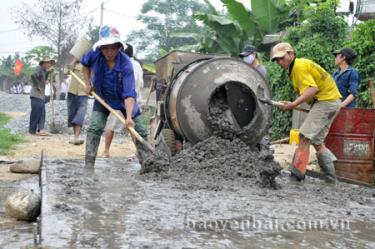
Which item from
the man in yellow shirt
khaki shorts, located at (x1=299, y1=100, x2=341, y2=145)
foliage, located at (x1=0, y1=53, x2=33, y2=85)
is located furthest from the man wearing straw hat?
foliage, located at (x1=0, y1=53, x2=33, y2=85)

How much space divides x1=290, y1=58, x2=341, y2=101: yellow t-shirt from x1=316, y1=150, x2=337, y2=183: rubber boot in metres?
0.61

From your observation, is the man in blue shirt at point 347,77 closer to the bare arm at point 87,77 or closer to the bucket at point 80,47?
the bare arm at point 87,77

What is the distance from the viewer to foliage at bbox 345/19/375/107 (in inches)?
325

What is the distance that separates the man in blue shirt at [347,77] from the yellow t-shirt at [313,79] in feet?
1.89

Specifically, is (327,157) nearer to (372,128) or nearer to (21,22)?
(372,128)

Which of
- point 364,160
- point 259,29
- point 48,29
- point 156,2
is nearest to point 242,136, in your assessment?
point 364,160

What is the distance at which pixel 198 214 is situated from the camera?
3.90m

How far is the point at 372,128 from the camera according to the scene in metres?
6.39

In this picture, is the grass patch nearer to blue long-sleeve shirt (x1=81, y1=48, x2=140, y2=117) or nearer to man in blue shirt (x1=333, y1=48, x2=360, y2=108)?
blue long-sleeve shirt (x1=81, y1=48, x2=140, y2=117)

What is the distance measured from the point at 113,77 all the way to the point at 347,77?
2.82m

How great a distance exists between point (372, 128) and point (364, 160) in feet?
1.32

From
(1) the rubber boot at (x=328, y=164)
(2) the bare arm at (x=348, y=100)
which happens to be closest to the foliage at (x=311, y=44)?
(2) the bare arm at (x=348, y=100)

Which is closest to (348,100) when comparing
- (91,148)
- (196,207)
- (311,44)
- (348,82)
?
(348,82)

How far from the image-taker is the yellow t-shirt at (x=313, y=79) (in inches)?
228
